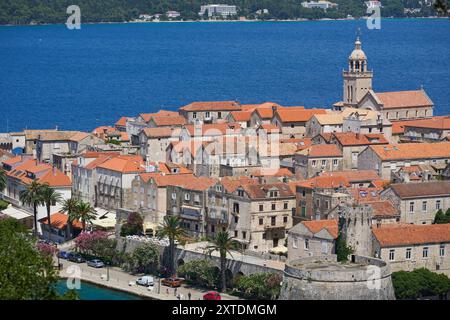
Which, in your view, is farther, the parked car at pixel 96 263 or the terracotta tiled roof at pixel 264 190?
the parked car at pixel 96 263

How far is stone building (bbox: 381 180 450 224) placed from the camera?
219 feet

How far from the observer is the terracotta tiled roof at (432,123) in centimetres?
9019

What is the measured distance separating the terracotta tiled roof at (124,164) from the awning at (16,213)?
14.9 ft

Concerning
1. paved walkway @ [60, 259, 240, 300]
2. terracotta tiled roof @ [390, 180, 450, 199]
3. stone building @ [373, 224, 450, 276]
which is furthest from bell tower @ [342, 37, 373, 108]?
stone building @ [373, 224, 450, 276]

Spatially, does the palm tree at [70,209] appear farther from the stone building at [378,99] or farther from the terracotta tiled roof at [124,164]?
the stone building at [378,99]

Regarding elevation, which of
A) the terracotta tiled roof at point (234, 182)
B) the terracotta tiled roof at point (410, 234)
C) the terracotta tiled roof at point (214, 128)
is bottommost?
the terracotta tiled roof at point (410, 234)

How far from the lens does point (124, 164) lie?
261 feet

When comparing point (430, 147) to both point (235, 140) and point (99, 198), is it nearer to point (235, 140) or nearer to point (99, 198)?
point (235, 140)

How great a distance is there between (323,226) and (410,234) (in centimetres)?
347

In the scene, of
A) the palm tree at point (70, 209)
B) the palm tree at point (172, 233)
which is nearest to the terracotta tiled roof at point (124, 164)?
the palm tree at point (70, 209)

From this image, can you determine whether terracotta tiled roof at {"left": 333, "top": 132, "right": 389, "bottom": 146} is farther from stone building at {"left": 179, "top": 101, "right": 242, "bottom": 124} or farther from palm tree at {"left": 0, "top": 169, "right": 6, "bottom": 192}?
palm tree at {"left": 0, "top": 169, "right": 6, "bottom": 192}

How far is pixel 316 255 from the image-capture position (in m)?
61.5
